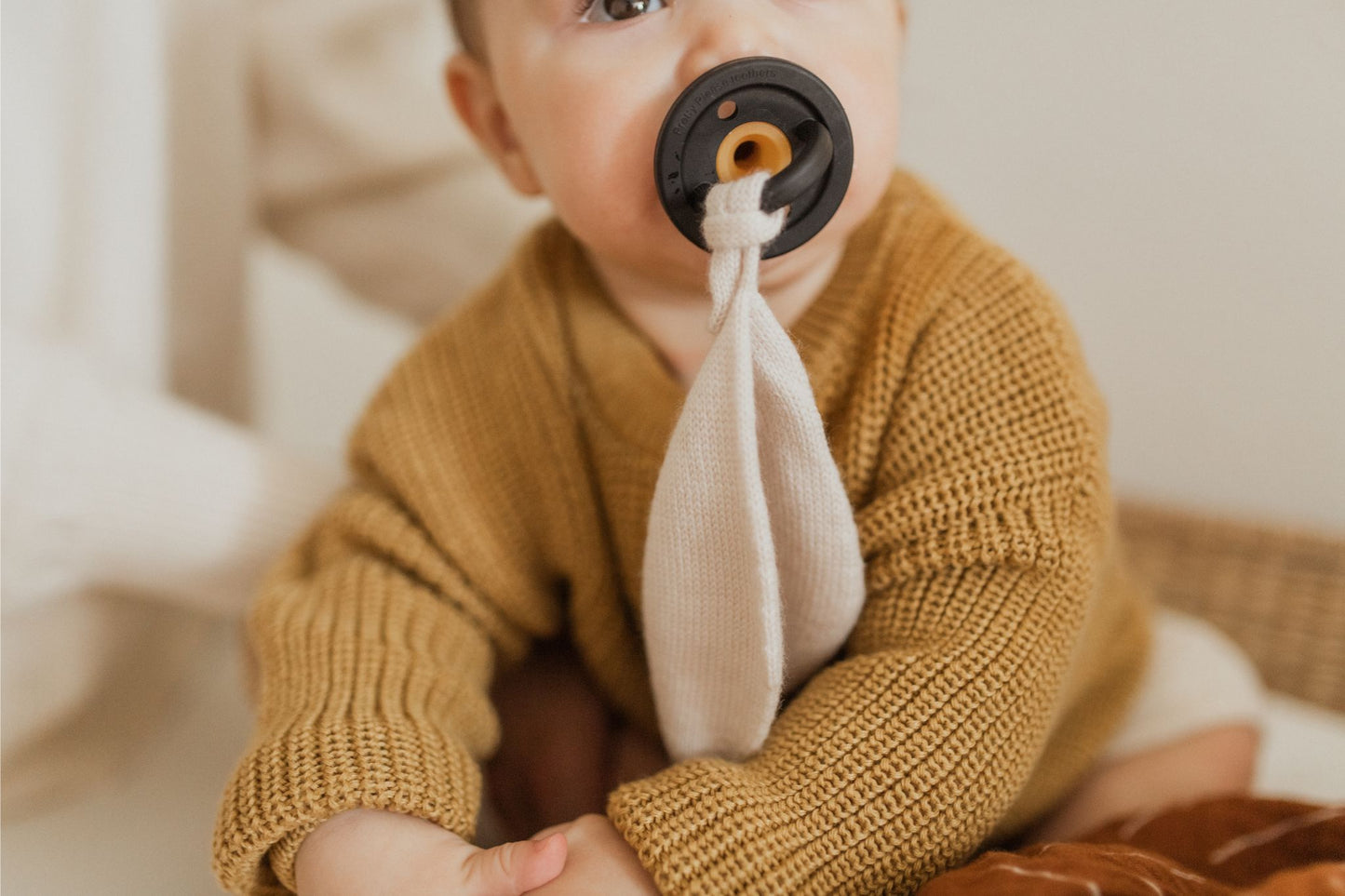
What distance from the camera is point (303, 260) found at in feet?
4.10

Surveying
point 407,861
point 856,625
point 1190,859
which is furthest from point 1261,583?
point 407,861

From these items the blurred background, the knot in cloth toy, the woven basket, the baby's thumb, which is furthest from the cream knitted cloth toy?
the woven basket

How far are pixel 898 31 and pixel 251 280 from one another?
75cm

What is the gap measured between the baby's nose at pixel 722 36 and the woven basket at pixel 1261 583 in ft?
2.25

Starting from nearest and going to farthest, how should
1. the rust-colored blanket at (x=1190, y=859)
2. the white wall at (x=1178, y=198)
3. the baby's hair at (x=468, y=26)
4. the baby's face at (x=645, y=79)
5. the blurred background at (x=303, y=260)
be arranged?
the rust-colored blanket at (x=1190, y=859), the baby's face at (x=645, y=79), the baby's hair at (x=468, y=26), the blurred background at (x=303, y=260), the white wall at (x=1178, y=198)

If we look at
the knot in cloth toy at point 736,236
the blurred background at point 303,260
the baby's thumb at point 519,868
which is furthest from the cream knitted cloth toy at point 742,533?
the blurred background at point 303,260

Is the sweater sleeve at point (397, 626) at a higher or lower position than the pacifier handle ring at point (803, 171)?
lower

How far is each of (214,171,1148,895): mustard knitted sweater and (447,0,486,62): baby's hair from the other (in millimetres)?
135

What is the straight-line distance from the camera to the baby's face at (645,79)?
1.86 ft

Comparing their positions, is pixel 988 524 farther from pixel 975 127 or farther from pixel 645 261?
pixel 975 127

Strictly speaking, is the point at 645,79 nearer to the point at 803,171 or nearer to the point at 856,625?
the point at 803,171

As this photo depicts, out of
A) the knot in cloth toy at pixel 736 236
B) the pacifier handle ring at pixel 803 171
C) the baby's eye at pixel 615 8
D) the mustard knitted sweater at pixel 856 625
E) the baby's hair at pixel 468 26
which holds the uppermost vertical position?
the baby's eye at pixel 615 8

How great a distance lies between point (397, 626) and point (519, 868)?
19 centimetres

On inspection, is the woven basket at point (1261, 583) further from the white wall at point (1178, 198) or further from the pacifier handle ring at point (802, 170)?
the pacifier handle ring at point (802, 170)
